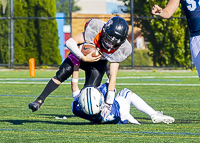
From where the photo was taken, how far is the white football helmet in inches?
198

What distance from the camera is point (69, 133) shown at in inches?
189

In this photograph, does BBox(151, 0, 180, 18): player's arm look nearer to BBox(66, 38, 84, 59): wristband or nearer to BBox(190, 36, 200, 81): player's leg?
BBox(190, 36, 200, 81): player's leg

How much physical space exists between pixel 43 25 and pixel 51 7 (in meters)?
0.90

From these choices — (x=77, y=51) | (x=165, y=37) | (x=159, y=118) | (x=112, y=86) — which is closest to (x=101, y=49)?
(x=77, y=51)

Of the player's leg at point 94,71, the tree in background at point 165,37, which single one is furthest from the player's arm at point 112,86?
the tree in background at point 165,37

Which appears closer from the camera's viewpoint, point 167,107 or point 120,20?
point 120,20

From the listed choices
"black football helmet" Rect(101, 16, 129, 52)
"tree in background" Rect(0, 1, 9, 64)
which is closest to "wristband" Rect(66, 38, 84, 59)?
"black football helmet" Rect(101, 16, 129, 52)

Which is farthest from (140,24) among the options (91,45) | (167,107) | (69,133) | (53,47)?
(69,133)

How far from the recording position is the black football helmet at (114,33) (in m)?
5.29

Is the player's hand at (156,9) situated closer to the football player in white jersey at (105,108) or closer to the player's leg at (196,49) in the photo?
the player's leg at (196,49)

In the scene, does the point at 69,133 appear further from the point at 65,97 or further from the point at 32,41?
the point at 32,41

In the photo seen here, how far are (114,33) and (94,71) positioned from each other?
104cm

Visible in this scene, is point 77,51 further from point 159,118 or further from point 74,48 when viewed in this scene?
point 159,118

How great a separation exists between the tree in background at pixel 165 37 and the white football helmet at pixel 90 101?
1382 cm
